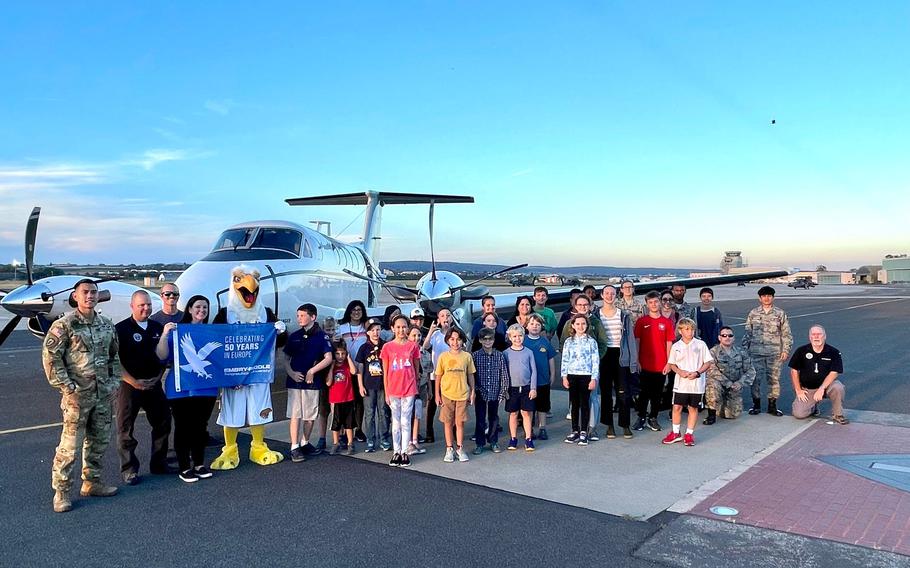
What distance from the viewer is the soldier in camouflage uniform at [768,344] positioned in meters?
8.81

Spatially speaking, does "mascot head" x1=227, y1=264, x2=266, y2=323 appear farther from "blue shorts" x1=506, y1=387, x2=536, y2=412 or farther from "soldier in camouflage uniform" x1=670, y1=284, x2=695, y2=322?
"soldier in camouflage uniform" x1=670, y1=284, x2=695, y2=322

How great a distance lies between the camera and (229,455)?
6375 mm

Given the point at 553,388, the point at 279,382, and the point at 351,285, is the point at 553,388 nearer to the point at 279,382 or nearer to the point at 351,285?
the point at 351,285

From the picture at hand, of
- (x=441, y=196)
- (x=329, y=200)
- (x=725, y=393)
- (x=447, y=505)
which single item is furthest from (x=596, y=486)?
(x=329, y=200)

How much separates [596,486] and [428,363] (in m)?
2.52

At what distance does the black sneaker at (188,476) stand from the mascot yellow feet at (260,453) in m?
0.71

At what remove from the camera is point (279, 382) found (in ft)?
39.9

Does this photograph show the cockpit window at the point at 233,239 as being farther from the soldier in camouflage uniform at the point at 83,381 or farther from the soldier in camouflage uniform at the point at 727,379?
the soldier in camouflage uniform at the point at 727,379

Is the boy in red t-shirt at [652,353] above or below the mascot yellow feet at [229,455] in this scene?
above

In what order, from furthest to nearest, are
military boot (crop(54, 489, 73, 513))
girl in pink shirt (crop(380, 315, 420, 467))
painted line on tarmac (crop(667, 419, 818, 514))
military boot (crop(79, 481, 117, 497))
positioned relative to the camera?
girl in pink shirt (crop(380, 315, 420, 467))
military boot (crop(79, 481, 117, 497))
painted line on tarmac (crop(667, 419, 818, 514))
military boot (crop(54, 489, 73, 513))

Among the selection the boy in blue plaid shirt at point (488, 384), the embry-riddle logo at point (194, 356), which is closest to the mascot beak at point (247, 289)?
the embry-riddle logo at point (194, 356)

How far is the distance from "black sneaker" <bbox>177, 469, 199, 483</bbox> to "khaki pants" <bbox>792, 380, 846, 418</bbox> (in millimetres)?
7734

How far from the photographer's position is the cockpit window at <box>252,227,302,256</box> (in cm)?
975

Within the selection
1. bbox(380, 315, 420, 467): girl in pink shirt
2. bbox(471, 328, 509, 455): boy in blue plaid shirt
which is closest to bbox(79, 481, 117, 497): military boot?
bbox(380, 315, 420, 467): girl in pink shirt
